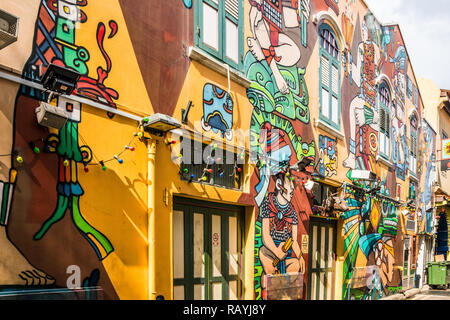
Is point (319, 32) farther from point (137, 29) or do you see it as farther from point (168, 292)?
point (168, 292)

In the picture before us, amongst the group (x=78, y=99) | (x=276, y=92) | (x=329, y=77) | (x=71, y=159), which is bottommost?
(x=71, y=159)

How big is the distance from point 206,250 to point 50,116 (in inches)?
136

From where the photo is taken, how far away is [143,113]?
574cm

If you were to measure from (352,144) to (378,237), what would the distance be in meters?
3.34

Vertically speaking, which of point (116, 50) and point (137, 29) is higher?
point (137, 29)

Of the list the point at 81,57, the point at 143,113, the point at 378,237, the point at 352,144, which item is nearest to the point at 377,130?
the point at 352,144

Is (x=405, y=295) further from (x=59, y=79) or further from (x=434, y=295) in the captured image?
(x=59, y=79)

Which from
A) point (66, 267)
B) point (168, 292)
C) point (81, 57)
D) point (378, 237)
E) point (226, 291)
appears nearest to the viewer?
point (66, 267)

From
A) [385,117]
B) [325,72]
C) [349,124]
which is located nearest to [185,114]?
[325,72]

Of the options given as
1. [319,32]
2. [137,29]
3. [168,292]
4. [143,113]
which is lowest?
[168,292]

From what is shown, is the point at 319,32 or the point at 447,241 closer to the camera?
the point at 319,32

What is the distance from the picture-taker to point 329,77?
10.9 metres

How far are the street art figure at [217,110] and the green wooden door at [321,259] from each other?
3981mm

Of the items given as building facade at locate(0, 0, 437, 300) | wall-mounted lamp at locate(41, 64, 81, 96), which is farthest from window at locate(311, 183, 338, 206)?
wall-mounted lamp at locate(41, 64, 81, 96)
